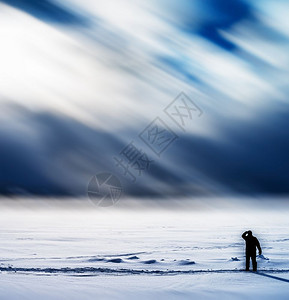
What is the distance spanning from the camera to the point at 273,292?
10055 millimetres

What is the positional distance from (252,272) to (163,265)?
414cm

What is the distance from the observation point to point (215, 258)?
63.8ft

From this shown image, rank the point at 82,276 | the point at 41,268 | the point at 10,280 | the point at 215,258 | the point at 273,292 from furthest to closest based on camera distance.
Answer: the point at 215,258 < the point at 41,268 < the point at 82,276 < the point at 10,280 < the point at 273,292

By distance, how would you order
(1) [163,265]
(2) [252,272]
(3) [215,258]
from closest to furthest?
(2) [252,272] < (1) [163,265] < (3) [215,258]

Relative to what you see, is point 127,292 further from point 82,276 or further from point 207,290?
point 82,276

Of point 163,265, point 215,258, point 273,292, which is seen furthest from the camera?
point 215,258

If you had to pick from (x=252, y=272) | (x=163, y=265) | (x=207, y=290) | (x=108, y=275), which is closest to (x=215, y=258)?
(x=163, y=265)

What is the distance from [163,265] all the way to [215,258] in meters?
3.50

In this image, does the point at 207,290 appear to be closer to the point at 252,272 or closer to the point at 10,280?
the point at 252,272

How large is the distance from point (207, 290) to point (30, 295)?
4.19 m

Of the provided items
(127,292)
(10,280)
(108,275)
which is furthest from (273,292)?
(10,280)

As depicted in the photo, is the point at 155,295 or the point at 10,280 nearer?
the point at 155,295

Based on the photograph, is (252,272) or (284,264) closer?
(252,272)

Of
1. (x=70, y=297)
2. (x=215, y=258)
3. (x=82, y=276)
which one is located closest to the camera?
(x=70, y=297)
